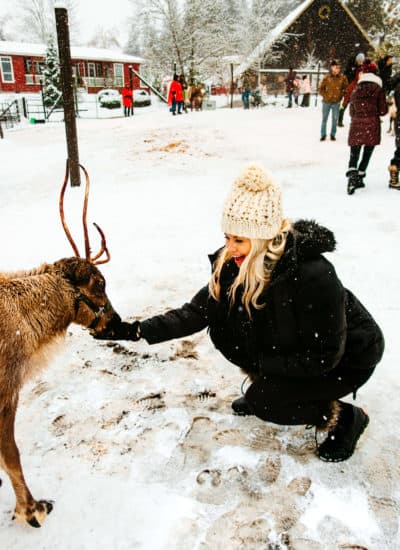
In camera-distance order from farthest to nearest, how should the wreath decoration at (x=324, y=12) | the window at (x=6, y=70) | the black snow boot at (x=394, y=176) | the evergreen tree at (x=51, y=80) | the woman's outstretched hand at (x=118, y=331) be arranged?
the window at (x=6, y=70), the wreath decoration at (x=324, y=12), the evergreen tree at (x=51, y=80), the black snow boot at (x=394, y=176), the woman's outstretched hand at (x=118, y=331)

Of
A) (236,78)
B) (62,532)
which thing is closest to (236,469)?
(62,532)

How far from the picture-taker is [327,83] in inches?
421

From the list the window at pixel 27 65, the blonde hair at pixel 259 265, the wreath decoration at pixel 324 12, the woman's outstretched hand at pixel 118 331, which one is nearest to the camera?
the blonde hair at pixel 259 265

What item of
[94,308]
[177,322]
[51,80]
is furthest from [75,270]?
[51,80]

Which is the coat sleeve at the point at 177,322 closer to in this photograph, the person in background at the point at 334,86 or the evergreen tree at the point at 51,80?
the person in background at the point at 334,86

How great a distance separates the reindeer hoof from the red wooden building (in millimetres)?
38478

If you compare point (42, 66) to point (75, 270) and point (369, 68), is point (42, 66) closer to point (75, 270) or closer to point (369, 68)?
point (369, 68)

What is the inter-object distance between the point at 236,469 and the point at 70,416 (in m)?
1.09

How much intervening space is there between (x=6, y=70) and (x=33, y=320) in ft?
148

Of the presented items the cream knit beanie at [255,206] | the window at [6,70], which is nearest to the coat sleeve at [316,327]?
the cream knit beanie at [255,206]

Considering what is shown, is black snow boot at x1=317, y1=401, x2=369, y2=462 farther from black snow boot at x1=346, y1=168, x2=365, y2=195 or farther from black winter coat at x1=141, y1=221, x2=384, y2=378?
black snow boot at x1=346, y1=168, x2=365, y2=195

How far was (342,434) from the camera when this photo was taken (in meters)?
2.31

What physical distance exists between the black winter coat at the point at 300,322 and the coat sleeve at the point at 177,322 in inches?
7.6

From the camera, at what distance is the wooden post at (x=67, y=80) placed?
6.95 m
